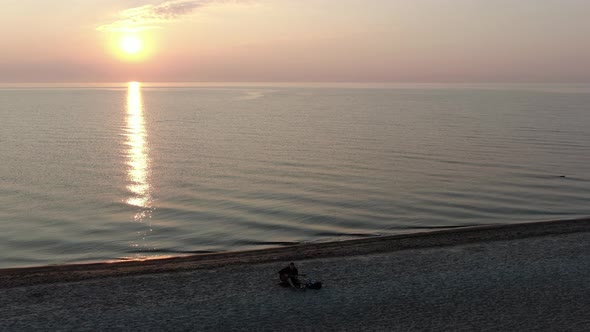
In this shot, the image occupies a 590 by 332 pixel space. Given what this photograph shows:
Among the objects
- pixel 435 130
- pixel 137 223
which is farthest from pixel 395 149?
pixel 137 223

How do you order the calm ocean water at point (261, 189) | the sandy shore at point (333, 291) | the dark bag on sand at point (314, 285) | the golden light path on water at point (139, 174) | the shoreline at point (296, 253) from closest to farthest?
the sandy shore at point (333, 291) < the dark bag on sand at point (314, 285) < the shoreline at point (296, 253) < the calm ocean water at point (261, 189) < the golden light path on water at point (139, 174)

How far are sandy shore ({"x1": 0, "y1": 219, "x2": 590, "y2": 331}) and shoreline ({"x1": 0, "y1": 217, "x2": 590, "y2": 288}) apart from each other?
0.08 metres

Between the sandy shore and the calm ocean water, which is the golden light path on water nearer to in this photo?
the calm ocean water

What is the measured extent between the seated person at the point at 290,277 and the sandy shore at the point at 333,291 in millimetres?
300

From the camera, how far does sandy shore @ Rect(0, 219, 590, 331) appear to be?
15.2 meters

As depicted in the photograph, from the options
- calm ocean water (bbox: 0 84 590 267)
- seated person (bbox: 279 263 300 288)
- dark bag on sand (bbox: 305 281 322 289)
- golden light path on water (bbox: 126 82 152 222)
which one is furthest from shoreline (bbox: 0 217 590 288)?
golden light path on water (bbox: 126 82 152 222)

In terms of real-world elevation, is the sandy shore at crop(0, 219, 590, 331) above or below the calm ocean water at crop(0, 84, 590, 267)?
above

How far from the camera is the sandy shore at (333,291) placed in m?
15.2

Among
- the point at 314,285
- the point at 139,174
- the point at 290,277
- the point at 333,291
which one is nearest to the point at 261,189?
the point at 139,174

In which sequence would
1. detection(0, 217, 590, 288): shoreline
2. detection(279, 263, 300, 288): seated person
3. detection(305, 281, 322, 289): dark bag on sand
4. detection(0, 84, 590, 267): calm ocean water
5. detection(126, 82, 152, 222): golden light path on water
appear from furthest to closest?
detection(126, 82, 152, 222): golden light path on water → detection(0, 84, 590, 267): calm ocean water → detection(0, 217, 590, 288): shoreline → detection(279, 263, 300, 288): seated person → detection(305, 281, 322, 289): dark bag on sand

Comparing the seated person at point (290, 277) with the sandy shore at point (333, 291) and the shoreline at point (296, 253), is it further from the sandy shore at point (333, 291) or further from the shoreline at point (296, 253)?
the shoreline at point (296, 253)

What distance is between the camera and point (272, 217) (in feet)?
98.7

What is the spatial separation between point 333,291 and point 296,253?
4801mm

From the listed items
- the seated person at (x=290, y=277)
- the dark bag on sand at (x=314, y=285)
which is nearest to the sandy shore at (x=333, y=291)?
the dark bag on sand at (x=314, y=285)
